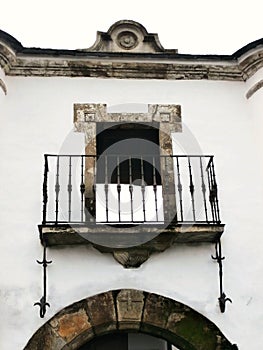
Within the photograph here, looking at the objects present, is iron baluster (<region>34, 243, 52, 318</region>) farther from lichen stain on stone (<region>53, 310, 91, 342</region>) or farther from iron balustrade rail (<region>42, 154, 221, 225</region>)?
iron balustrade rail (<region>42, 154, 221, 225</region>)

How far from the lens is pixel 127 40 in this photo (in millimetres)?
7129

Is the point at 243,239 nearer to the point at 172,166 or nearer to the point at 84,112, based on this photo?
the point at 172,166

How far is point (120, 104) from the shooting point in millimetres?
6754

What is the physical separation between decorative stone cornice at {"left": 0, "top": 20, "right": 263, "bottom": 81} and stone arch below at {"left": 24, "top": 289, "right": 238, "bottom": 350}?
102 inches

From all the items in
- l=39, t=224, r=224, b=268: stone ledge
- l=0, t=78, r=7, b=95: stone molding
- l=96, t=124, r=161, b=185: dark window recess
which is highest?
l=0, t=78, r=7, b=95: stone molding

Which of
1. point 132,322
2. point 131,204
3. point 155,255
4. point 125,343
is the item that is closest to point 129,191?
point 131,204

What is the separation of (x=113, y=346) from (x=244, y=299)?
200cm

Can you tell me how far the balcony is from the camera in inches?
228

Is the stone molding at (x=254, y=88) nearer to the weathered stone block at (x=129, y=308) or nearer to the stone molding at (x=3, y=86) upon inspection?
the weathered stone block at (x=129, y=308)

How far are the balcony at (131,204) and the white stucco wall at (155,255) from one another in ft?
0.51

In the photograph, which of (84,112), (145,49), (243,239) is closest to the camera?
(243,239)

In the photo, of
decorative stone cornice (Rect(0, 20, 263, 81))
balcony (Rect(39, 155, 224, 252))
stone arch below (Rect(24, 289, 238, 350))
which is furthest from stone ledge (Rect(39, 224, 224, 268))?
decorative stone cornice (Rect(0, 20, 263, 81))

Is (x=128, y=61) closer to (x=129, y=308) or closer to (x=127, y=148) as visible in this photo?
(x=127, y=148)

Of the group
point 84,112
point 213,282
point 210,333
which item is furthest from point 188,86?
point 210,333
